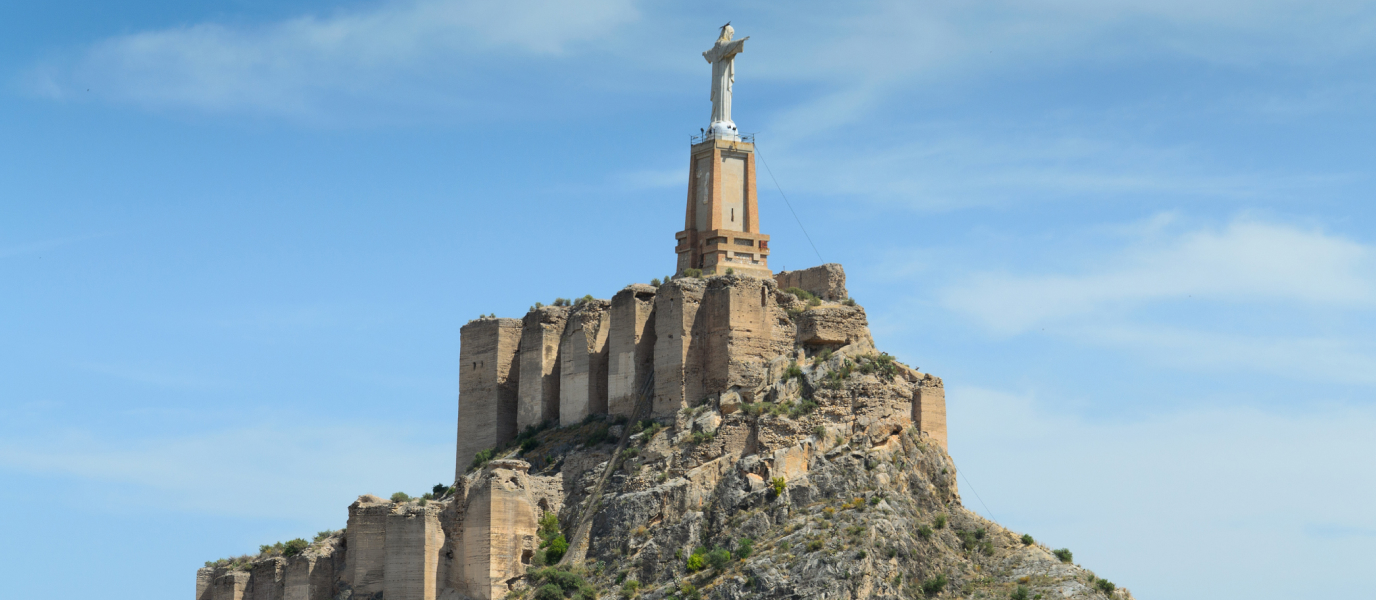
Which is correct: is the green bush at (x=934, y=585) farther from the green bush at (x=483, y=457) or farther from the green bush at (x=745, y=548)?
the green bush at (x=483, y=457)

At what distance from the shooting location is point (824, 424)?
3794 inches

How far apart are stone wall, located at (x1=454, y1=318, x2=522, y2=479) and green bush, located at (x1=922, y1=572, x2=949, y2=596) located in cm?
2227

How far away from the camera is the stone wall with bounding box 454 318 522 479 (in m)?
107

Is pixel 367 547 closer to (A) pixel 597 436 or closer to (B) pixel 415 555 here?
(B) pixel 415 555

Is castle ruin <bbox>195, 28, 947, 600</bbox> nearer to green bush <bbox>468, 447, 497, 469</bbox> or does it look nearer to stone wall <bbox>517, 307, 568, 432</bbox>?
stone wall <bbox>517, 307, 568, 432</bbox>

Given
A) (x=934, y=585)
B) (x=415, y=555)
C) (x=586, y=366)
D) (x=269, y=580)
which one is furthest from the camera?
(x=269, y=580)

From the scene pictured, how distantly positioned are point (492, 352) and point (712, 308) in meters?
12.2

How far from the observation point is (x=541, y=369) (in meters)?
105

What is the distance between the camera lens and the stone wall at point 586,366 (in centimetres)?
10344

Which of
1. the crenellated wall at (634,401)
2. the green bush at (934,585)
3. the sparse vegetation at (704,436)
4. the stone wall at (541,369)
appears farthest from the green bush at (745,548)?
the stone wall at (541,369)

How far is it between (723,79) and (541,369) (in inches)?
552

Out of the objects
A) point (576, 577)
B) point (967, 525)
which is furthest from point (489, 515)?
point (967, 525)

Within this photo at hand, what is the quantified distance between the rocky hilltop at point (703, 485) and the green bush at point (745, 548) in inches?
2.7

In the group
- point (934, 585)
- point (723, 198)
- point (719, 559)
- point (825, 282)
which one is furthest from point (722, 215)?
point (934, 585)
